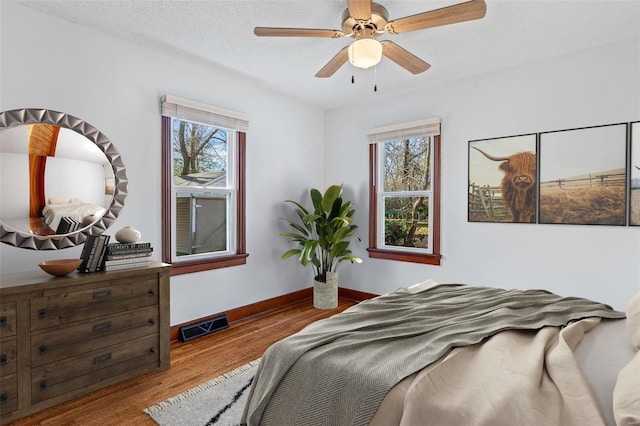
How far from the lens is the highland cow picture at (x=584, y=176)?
2.86 m

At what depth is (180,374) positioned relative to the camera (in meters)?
2.58

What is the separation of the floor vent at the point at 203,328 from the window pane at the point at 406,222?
2.15 meters

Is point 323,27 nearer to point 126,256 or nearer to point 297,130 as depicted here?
point 297,130

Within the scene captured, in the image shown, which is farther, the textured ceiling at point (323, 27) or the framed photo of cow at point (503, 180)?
the framed photo of cow at point (503, 180)

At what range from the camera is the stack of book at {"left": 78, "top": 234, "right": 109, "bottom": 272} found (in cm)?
239

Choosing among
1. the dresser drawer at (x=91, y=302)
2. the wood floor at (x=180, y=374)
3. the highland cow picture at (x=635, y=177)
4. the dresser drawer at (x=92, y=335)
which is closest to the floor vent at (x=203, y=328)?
the wood floor at (x=180, y=374)

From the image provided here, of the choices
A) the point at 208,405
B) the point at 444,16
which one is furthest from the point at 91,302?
the point at 444,16

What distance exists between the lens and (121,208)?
9.25 ft

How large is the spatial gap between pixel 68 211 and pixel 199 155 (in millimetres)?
1271

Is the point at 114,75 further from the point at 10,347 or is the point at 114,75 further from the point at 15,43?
the point at 10,347

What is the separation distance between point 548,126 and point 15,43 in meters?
4.23

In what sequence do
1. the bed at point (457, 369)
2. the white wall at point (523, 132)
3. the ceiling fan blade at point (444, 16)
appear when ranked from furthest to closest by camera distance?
the white wall at point (523, 132)
the ceiling fan blade at point (444, 16)
the bed at point (457, 369)

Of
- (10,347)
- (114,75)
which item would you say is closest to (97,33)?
(114,75)

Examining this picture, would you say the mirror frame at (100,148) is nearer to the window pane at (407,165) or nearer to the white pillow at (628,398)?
the window pane at (407,165)
